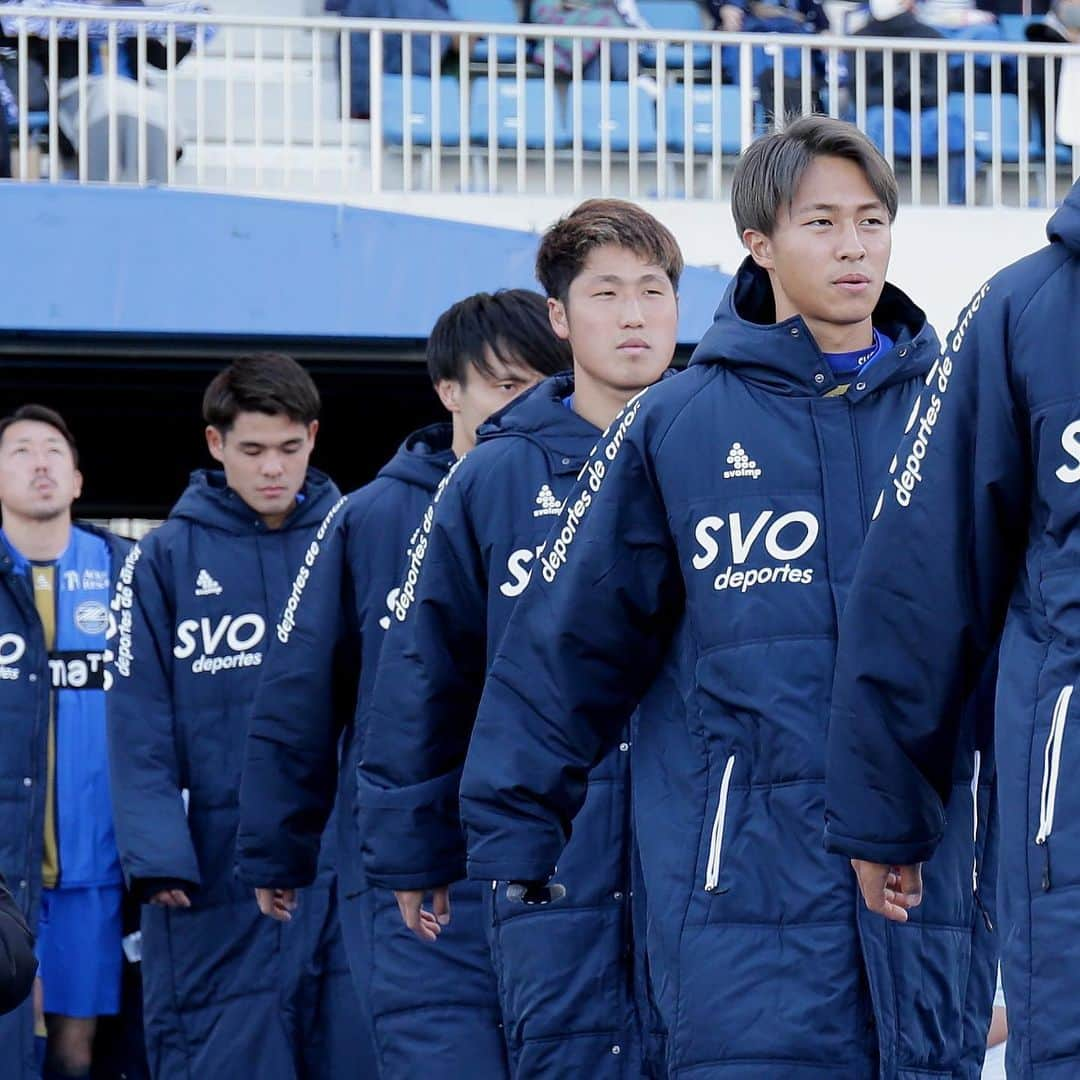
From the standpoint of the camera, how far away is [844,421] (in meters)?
3.71

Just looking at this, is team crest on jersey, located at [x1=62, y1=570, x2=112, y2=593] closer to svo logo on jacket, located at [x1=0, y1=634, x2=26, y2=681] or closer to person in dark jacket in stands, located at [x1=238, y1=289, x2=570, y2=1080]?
svo logo on jacket, located at [x1=0, y1=634, x2=26, y2=681]

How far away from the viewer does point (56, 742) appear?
700 cm

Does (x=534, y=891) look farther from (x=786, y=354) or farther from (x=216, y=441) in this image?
(x=216, y=441)

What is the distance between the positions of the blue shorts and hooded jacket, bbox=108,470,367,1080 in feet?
1.43

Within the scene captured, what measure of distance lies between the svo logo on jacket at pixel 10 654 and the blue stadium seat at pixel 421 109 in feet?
19.6

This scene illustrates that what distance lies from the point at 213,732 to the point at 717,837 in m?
3.19

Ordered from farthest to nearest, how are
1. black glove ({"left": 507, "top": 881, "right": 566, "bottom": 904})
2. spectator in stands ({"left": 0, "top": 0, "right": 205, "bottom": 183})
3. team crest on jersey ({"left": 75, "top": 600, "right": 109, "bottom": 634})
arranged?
1. spectator in stands ({"left": 0, "top": 0, "right": 205, "bottom": 183})
2. team crest on jersey ({"left": 75, "top": 600, "right": 109, "bottom": 634})
3. black glove ({"left": 507, "top": 881, "right": 566, "bottom": 904})

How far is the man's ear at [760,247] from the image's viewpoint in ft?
12.8

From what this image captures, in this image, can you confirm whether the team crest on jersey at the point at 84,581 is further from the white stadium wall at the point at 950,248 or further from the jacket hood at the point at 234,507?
the white stadium wall at the point at 950,248

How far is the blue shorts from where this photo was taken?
696cm

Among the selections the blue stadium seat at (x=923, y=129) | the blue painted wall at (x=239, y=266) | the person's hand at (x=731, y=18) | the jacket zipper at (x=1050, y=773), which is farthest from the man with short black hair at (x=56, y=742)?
the person's hand at (x=731, y=18)

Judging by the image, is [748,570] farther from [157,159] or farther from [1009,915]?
[157,159]

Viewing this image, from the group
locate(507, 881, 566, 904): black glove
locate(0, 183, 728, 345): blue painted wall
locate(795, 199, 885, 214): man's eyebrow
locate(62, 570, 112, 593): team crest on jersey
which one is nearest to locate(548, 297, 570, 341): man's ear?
locate(795, 199, 885, 214): man's eyebrow

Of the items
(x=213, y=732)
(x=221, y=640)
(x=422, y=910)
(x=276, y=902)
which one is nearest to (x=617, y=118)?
(x=221, y=640)
